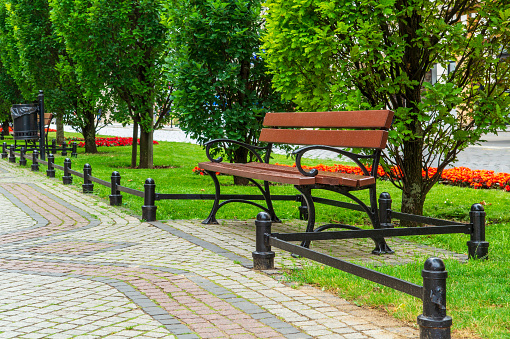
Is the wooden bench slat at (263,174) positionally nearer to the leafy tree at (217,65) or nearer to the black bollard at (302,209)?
the black bollard at (302,209)

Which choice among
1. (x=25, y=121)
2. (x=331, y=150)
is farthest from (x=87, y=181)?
(x=25, y=121)

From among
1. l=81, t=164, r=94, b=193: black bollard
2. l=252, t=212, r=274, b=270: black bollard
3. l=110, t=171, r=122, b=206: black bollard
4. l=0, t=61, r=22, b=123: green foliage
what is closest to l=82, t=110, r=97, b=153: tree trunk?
l=0, t=61, r=22, b=123: green foliage

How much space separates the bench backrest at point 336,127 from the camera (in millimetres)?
5766

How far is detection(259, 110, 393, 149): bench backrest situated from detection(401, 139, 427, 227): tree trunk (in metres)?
0.98

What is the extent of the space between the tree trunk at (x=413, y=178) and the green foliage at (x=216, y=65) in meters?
3.90

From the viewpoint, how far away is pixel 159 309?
160 inches

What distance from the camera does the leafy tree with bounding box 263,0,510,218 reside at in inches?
264

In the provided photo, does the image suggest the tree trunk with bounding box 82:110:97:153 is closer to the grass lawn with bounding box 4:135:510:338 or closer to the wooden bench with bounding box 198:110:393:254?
the grass lawn with bounding box 4:135:510:338

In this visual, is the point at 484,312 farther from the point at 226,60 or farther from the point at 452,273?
the point at 226,60

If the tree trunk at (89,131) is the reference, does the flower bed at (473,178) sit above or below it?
below

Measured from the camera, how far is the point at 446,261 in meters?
5.36

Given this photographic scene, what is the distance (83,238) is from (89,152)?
16743mm

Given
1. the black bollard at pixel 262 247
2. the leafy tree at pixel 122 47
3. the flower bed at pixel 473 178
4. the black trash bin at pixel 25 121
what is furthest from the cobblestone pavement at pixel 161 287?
the black trash bin at pixel 25 121

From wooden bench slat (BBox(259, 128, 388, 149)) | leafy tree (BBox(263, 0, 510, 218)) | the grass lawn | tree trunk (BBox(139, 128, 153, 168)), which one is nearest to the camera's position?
the grass lawn
